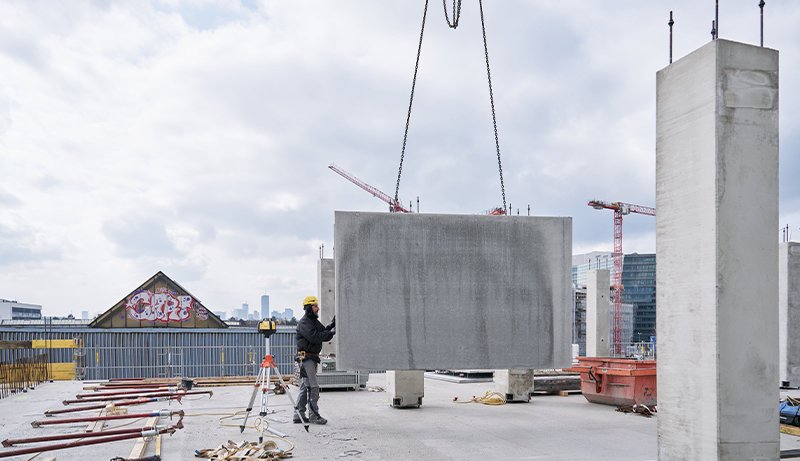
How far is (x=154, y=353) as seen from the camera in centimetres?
2073

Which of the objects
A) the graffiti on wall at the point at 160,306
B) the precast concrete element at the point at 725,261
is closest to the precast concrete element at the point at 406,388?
the precast concrete element at the point at 725,261

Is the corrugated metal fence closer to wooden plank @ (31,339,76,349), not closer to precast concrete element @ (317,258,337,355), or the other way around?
wooden plank @ (31,339,76,349)

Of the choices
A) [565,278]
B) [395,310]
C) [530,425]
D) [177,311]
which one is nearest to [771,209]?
[565,278]

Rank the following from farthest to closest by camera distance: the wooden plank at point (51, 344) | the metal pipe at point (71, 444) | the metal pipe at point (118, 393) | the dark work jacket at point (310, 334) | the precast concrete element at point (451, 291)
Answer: the wooden plank at point (51, 344)
the metal pipe at point (118, 393)
the dark work jacket at point (310, 334)
the precast concrete element at point (451, 291)
the metal pipe at point (71, 444)

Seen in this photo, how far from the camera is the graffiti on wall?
82.9 feet

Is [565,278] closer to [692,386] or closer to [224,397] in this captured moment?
[692,386]

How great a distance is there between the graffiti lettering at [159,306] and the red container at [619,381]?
18.6 m

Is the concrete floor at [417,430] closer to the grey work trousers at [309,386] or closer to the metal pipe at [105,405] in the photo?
the metal pipe at [105,405]

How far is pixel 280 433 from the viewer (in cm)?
883

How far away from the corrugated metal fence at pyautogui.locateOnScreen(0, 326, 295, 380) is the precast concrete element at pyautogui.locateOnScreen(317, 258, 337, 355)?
4907 millimetres

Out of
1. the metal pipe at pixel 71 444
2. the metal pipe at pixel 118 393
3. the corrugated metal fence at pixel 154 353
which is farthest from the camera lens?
the corrugated metal fence at pixel 154 353

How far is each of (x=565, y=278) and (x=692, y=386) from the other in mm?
3115

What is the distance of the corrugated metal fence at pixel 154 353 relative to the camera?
20375 millimetres

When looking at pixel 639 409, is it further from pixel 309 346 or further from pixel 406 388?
pixel 309 346
